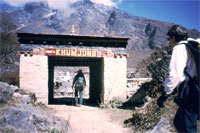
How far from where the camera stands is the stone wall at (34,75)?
813cm

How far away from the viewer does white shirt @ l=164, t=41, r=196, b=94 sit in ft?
6.64

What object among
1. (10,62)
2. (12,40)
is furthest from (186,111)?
(12,40)

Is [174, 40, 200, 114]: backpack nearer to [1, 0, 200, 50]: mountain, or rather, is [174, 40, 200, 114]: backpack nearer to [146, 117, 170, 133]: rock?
[146, 117, 170, 133]: rock

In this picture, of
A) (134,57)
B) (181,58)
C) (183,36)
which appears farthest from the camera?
(134,57)

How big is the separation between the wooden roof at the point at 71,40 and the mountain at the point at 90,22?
173ft

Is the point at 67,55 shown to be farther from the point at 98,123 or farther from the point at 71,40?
the point at 98,123

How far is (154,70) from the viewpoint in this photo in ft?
26.1

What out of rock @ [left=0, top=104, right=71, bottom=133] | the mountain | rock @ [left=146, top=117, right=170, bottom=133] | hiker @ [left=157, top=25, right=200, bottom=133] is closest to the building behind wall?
rock @ [left=0, top=104, right=71, bottom=133]

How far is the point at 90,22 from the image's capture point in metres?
72.2

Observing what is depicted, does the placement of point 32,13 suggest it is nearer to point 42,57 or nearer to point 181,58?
point 42,57

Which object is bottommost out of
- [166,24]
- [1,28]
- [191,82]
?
[191,82]

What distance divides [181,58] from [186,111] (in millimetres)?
627

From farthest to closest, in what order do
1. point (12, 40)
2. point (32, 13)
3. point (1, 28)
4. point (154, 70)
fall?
point (32, 13), point (1, 28), point (12, 40), point (154, 70)

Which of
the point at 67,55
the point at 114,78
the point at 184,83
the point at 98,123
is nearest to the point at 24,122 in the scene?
the point at 98,123
